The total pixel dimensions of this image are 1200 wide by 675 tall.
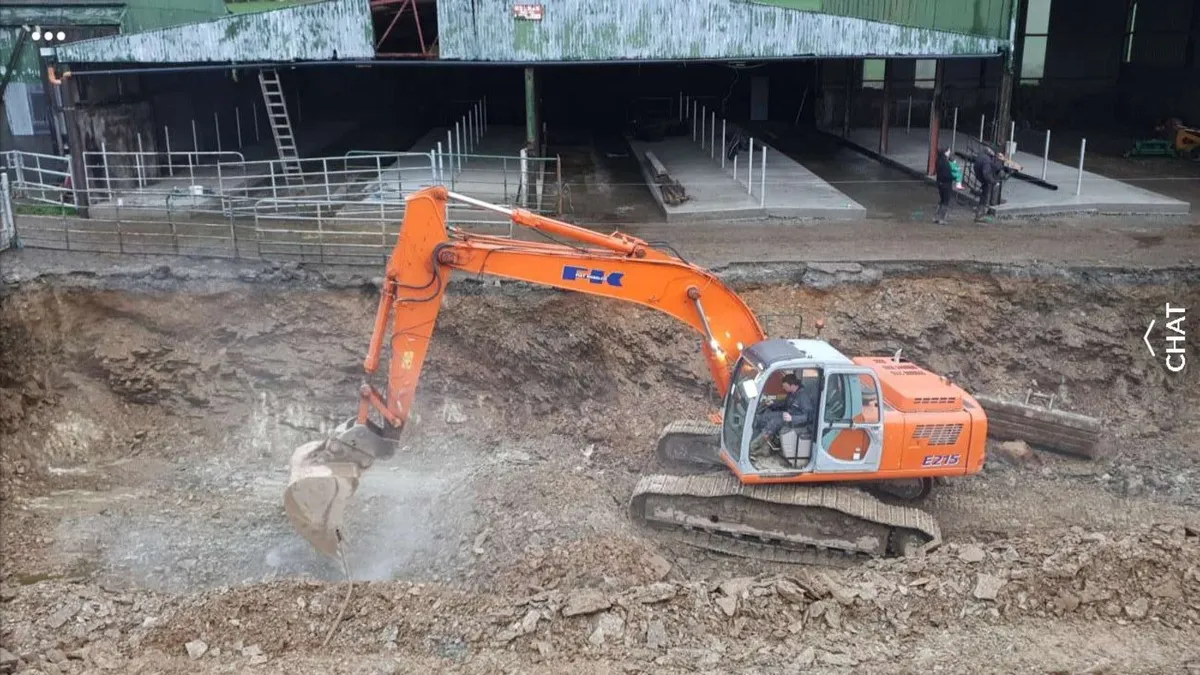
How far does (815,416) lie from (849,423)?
35cm

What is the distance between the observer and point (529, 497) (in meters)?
11.2

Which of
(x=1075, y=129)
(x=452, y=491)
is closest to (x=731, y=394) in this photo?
(x=452, y=491)

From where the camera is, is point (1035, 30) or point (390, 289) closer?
point (390, 289)

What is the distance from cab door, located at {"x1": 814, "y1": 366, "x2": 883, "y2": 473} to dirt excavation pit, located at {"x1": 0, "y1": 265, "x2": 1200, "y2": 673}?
1061 mm

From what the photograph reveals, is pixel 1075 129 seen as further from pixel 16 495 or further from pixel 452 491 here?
pixel 16 495

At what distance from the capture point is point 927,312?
1450cm

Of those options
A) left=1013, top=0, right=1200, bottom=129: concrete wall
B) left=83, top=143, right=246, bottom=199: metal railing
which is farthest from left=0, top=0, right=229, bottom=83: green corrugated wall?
left=1013, top=0, right=1200, bottom=129: concrete wall

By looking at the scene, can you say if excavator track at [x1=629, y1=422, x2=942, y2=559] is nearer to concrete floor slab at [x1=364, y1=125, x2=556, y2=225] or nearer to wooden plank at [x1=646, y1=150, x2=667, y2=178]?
concrete floor slab at [x1=364, y1=125, x2=556, y2=225]

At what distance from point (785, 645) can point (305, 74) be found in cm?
2675

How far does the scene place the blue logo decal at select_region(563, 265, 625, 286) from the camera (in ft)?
34.3

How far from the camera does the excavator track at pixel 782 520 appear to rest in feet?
33.7

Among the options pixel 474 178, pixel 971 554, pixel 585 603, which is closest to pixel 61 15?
pixel 474 178

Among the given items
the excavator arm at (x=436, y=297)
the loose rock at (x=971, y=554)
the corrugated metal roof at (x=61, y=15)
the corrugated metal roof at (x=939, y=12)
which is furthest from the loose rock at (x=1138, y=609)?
the corrugated metal roof at (x=61, y=15)

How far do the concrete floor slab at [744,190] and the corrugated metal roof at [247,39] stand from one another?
20.9 feet
